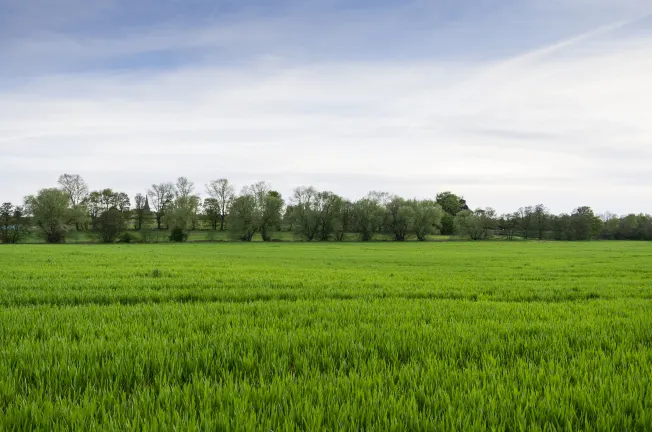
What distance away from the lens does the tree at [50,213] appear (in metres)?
85.1

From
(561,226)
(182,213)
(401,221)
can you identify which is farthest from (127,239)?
(561,226)

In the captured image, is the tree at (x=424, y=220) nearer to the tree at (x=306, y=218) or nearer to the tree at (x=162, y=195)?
the tree at (x=306, y=218)

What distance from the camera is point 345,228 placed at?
10619 centimetres

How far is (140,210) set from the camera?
109m

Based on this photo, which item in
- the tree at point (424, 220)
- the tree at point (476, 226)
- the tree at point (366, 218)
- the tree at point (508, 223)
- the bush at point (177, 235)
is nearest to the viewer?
the bush at point (177, 235)

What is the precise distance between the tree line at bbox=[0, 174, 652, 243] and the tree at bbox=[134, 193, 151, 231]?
28 cm

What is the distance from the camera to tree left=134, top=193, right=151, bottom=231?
107312mm

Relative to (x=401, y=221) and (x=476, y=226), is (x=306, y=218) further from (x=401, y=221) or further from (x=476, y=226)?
(x=476, y=226)

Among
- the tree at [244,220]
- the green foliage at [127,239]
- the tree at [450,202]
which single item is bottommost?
the green foliage at [127,239]

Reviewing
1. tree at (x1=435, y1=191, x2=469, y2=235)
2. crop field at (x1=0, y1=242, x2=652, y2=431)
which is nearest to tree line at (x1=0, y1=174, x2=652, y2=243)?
tree at (x1=435, y1=191, x2=469, y2=235)

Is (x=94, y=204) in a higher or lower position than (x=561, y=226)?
higher

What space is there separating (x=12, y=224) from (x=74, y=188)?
1704 centimetres

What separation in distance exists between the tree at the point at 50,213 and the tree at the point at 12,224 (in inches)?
105

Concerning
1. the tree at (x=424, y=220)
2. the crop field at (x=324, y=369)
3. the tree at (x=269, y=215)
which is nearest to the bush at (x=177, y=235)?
the tree at (x=269, y=215)
